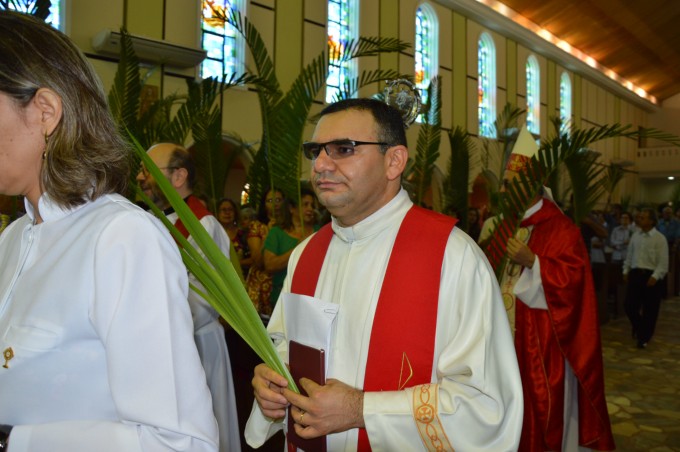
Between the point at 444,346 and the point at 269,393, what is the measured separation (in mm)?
496

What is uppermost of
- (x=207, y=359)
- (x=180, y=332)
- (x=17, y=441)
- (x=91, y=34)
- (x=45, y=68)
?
(x=91, y=34)

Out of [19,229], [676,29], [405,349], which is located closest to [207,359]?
[405,349]

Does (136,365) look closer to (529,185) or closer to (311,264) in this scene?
(311,264)

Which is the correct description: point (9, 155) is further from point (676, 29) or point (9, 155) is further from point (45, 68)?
point (676, 29)

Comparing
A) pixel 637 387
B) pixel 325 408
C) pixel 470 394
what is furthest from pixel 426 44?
pixel 325 408

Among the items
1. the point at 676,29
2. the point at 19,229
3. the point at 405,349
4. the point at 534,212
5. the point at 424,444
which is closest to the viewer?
the point at 19,229

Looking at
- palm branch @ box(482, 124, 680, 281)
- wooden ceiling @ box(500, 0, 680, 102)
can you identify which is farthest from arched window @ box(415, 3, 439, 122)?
palm branch @ box(482, 124, 680, 281)

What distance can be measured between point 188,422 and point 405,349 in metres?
0.81

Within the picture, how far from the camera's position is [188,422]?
0.89 m

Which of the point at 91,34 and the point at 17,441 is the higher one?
the point at 91,34

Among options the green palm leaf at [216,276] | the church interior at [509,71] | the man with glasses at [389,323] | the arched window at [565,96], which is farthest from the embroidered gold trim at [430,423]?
the arched window at [565,96]

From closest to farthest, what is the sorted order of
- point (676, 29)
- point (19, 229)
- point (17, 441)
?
point (17, 441) → point (19, 229) → point (676, 29)

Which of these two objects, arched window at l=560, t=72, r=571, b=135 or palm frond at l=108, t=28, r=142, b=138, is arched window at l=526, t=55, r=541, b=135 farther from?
palm frond at l=108, t=28, r=142, b=138

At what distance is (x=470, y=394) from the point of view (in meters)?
1.44
